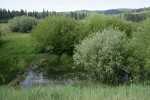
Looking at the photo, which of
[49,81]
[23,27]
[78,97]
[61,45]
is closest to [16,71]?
[49,81]

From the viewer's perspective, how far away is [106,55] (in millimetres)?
30203

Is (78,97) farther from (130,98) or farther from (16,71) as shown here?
(16,71)

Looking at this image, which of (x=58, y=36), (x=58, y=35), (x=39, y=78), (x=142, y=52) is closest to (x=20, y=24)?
(x=58, y=35)

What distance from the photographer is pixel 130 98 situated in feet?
38.2

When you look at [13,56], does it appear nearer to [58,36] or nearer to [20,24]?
[58,36]

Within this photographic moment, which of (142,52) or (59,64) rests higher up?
(142,52)

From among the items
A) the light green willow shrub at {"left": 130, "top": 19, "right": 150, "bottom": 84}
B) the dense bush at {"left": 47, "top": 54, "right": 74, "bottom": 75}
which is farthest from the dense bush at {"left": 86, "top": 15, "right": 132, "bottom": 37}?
the light green willow shrub at {"left": 130, "top": 19, "right": 150, "bottom": 84}

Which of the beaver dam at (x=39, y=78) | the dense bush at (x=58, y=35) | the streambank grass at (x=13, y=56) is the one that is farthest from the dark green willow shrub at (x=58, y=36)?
the beaver dam at (x=39, y=78)

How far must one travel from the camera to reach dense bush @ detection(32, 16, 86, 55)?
4884 centimetres

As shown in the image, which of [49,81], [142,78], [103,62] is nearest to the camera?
[142,78]

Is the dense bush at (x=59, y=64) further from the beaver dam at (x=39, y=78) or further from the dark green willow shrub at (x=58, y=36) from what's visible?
the beaver dam at (x=39, y=78)

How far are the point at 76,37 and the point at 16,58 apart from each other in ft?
34.9

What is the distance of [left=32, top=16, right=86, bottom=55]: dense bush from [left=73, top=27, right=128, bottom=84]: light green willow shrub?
55.0ft

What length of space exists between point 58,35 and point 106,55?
20.5 m
